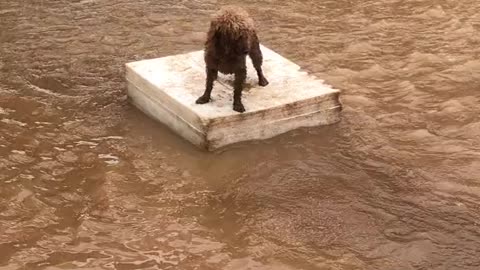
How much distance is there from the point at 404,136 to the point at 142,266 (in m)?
3.25

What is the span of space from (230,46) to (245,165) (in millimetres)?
1133

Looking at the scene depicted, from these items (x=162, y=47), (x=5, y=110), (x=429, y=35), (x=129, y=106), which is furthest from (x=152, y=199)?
(x=429, y=35)

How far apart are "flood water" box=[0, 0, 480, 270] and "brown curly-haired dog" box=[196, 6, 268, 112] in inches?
19.4

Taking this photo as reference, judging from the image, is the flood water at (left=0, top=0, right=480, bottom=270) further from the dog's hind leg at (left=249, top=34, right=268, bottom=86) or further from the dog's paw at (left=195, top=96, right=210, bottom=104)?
the dog's hind leg at (left=249, top=34, right=268, bottom=86)

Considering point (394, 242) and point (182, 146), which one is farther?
point (182, 146)

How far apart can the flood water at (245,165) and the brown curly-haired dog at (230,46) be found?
19.4 inches

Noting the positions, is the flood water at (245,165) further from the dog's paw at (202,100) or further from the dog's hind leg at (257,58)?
the dog's hind leg at (257,58)

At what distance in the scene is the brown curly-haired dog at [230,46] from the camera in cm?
662

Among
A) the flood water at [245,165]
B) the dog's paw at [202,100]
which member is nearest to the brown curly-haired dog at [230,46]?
the dog's paw at [202,100]

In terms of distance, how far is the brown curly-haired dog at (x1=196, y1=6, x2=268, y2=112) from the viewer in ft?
21.7

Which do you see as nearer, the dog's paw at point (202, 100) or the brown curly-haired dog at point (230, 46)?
the brown curly-haired dog at point (230, 46)

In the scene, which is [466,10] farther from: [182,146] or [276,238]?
[276,238]

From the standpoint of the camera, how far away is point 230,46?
672cm

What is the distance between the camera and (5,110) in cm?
781
